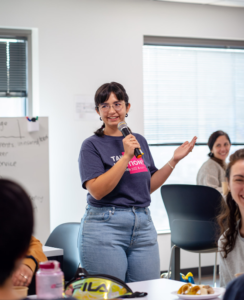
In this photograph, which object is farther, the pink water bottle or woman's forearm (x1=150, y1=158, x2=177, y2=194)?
woman's forearm (x1=150, y1=158, x2=177, y2=194)

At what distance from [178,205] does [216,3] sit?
2.46 m

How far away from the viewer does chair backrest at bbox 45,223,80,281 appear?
8.54ft

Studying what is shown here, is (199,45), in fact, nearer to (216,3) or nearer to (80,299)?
(216,3)

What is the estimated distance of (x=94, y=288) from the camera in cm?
117

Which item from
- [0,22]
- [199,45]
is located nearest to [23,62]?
[0,22]

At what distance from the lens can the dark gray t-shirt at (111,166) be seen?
1.94 meters

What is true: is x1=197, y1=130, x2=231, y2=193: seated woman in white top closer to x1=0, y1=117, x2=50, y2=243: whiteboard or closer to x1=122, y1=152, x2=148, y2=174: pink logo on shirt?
x1=0, y1=117, x2=50, y2=243: whiteboard

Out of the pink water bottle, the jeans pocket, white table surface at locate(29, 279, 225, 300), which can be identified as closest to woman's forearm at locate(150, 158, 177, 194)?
the jeans pocket

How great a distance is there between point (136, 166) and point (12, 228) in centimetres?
144

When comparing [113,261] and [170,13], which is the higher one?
[170,13]

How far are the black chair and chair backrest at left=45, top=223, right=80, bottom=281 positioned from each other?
2.64ft

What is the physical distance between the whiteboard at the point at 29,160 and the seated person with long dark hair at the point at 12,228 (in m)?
2.76

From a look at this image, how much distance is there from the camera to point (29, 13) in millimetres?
3828

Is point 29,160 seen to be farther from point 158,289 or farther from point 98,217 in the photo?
point 158,289
